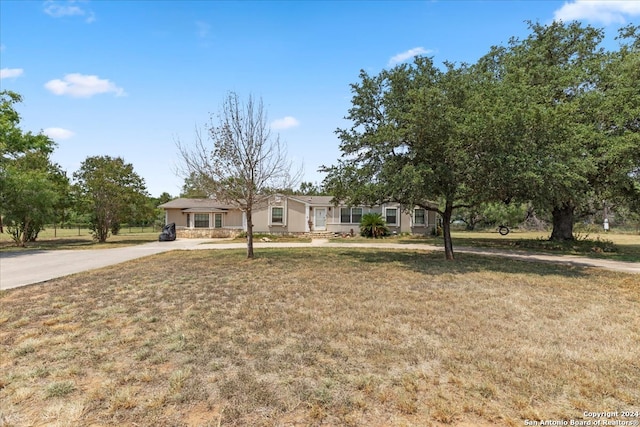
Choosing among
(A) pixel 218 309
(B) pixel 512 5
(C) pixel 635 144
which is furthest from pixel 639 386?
(C) pixel 635 144

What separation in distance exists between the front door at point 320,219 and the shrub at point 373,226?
3544mm

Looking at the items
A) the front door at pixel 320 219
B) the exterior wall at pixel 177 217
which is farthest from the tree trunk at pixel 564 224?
the exterior wall at pixel 177 217

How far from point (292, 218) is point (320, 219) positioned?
2.41 metres

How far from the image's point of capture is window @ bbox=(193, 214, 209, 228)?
27.4 metres

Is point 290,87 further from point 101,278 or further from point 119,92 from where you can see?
point 101,278

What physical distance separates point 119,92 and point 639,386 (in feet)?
51.7

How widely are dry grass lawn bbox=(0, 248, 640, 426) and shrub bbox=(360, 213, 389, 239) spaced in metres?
16.2

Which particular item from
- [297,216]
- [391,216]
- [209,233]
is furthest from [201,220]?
[391,216]

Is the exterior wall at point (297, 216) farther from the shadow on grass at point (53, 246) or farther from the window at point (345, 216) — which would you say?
the shadow on grass at point (53, 246)

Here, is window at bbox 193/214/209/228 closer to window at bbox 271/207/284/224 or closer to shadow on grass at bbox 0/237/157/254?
shadow on grass at bbox 0/237/157/254

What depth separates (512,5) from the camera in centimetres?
1084

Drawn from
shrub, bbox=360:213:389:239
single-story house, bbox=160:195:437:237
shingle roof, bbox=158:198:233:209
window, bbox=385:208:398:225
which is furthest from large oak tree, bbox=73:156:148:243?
window, bbox=385:208:398:225

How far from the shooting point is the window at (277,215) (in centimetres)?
2602

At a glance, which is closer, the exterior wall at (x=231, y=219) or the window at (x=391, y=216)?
the window at (x=391, y=216)
